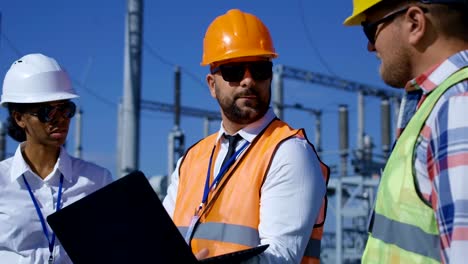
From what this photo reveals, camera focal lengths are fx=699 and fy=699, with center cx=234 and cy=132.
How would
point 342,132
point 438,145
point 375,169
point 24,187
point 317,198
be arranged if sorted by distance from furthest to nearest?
1. point 342,132
2. point 375,169
3. point 24,187
4. point 317,198
5. point 438,145

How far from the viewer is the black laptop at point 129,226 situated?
6.82 feet

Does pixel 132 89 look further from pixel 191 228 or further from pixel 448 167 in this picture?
pixel 448 167

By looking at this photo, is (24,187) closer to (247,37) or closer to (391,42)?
(247,37)

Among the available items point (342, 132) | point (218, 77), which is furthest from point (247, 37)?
point (342, 132)

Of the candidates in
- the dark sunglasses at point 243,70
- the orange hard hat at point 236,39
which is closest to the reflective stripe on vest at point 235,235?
the dark sunglasses at point 243,70

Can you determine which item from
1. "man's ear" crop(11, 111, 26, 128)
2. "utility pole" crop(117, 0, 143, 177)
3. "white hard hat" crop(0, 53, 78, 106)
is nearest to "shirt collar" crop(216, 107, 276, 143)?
"white hard hat" crop(0, 53, 78, 106)

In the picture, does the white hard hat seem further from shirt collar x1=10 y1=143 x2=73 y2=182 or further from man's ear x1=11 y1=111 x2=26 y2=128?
shirt collar x1=10 y1=143 x2=73 y2=182

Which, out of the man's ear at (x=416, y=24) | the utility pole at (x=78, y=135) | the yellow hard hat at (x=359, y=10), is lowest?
the utility pole at (x=78, y=135)

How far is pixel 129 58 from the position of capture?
10266 millimetres

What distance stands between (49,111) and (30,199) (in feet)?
1.47

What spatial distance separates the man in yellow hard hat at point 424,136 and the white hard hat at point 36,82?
7.00 ft

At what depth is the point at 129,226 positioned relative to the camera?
209 cm

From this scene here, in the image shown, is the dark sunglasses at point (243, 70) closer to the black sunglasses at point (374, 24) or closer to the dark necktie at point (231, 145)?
the dark necktie at point (231, 145)

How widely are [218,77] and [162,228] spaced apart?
1062mm
